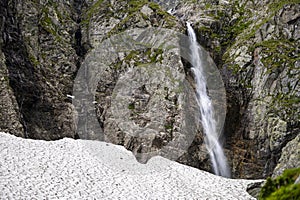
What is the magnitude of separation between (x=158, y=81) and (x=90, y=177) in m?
12.2

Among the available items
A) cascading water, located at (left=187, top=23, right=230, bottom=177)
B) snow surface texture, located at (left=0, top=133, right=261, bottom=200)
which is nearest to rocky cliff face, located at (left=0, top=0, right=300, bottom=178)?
cascading water, located at (left=187, top=23, right=230, bottom=177)

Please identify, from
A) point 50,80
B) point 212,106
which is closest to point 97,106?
point 50,80

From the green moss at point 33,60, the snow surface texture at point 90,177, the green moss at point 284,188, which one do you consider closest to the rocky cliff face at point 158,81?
the green moss at point 33,60

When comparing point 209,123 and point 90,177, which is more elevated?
point 209,123

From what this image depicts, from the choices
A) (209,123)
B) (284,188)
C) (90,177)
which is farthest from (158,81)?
(284,188)

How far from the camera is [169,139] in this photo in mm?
22719

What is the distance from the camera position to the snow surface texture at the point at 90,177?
507 inches

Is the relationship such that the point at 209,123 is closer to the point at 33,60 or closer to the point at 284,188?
the point at 33,60

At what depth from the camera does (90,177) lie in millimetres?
14875

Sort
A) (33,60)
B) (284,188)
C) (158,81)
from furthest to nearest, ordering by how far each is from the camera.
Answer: (33,60) < (158,81) < (284,188)

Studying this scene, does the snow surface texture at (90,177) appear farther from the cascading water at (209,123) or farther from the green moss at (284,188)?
the cascading water at (209,123)

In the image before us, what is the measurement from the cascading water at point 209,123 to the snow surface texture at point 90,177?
6020mm

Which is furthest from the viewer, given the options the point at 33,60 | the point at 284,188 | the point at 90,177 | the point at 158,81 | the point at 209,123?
the point at 33,60

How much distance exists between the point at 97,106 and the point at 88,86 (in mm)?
2565
